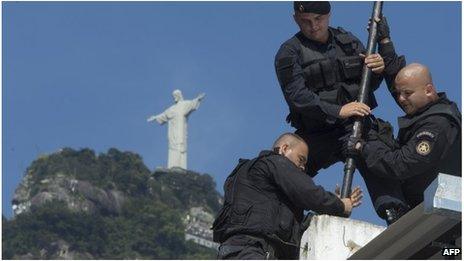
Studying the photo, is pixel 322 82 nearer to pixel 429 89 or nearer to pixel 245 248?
pixel 429 89

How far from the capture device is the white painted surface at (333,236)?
12.9m

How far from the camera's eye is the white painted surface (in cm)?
1291

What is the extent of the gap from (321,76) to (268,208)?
1.85 metres

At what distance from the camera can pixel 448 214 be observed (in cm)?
979

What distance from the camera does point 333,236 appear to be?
12945mm

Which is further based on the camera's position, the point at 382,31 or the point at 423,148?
the point at 382,31

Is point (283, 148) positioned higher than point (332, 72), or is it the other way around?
point (332, 72)

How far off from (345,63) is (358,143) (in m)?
0.82

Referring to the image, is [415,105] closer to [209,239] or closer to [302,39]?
[302,39]

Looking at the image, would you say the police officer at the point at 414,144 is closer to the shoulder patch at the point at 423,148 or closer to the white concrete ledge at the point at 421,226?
the shoulder patch at the point at 423,148
